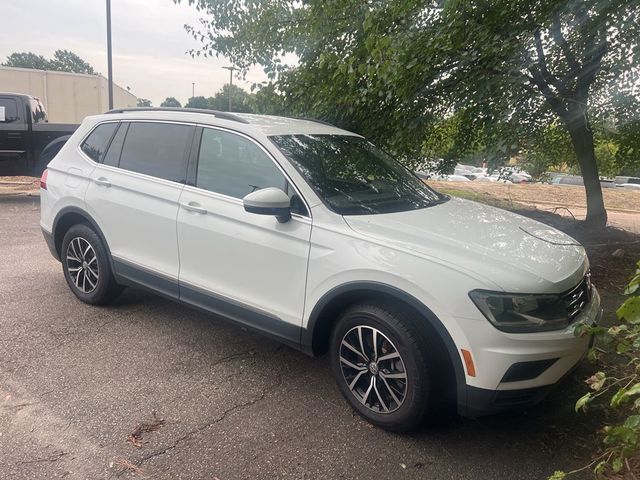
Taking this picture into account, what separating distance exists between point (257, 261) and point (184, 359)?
3.30 ft

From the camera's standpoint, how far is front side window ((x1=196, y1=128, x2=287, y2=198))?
3.40 m

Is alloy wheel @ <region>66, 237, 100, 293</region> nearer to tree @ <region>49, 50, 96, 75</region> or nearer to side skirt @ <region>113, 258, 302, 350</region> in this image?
side skirt @ <region>113, 258, 302, 350</region>

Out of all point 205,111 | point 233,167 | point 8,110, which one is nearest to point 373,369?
point 233,167

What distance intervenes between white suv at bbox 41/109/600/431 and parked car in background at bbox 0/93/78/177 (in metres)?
7.20

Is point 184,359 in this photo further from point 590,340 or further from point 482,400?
point 590,340

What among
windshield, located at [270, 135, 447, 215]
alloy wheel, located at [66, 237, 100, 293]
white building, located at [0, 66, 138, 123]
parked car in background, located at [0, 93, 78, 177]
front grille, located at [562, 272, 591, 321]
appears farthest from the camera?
white building, located at [0, 66, 138, 123]

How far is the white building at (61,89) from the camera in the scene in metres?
33.8

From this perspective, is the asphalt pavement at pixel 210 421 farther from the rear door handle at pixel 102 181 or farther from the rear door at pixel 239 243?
the rear door handle at pixel 102 181

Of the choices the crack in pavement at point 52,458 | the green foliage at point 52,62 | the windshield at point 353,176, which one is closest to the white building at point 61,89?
the windshield at point 353,176

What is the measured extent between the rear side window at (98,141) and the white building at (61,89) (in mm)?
34356

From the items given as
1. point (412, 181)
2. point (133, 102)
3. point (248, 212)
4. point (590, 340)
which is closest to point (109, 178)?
point (248, 212)

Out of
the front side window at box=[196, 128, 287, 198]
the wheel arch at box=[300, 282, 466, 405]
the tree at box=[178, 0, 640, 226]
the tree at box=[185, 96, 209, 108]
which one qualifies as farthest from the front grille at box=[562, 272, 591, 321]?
the tree at box=[185, 96, 209, 108]

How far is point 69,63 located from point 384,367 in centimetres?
10594

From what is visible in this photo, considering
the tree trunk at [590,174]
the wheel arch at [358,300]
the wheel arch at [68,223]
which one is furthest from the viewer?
the tree trunk at [590,174]
